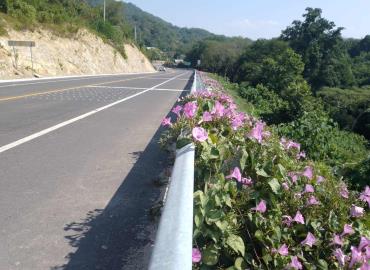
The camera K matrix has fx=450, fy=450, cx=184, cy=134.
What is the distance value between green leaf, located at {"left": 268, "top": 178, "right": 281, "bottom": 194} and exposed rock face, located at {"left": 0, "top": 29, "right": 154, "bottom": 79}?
29101 mm

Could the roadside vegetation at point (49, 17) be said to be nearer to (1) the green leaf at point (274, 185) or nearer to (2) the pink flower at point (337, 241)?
(1) the green leaf at point (274, 185)

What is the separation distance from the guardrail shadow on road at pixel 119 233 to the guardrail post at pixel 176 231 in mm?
777

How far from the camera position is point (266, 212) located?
3.30 metres

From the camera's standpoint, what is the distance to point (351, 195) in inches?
146

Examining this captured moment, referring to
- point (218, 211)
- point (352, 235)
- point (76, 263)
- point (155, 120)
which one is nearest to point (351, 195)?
point (352, 235)

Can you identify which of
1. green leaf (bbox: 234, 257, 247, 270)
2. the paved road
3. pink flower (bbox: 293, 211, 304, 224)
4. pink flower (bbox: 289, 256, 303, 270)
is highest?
pink flower (bbox: 293, 211, 304, 224)

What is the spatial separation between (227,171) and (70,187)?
76.8 inches

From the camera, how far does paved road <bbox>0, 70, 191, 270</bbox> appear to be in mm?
3303

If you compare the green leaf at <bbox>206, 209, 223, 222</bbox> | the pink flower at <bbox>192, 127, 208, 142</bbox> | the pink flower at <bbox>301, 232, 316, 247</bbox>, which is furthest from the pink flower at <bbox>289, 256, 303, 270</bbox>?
the pink flower at <bbox>192, 127, 208, 142</bbox>

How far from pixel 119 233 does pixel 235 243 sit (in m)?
1.28

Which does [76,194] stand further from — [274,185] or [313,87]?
[313,87]

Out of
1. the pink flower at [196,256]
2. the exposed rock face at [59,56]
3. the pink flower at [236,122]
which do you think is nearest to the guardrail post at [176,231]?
the pink flower at [196,256]

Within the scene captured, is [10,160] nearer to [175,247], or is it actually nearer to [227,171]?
[227,171]

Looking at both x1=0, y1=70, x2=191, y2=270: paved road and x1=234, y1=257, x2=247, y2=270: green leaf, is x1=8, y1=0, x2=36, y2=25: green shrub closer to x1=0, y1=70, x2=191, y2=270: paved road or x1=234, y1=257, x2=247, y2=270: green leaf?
x1=0, y1=70, x2=191, y2=270: paved road
